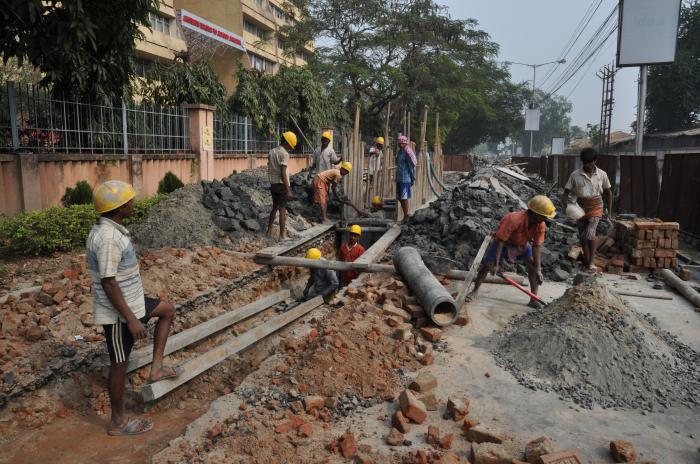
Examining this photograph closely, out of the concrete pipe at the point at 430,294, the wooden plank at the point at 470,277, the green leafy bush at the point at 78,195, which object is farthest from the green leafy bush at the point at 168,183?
the wooden plank at the point at 470,277

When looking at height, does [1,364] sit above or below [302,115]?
below

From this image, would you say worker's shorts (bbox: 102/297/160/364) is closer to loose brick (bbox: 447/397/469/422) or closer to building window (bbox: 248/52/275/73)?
loose brick (bbox: 447/397/469/422)

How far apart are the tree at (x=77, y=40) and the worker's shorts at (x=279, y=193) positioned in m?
3.54

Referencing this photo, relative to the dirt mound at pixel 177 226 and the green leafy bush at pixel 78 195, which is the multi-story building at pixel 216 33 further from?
the dirt mound at pixel 177 226

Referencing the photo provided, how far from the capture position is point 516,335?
4.50m

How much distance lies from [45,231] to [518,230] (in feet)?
20.3

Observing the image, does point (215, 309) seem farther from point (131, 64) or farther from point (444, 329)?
point (131, 64)

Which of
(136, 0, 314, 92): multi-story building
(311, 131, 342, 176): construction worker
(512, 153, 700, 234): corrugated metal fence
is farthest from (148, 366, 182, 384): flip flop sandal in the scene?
(136, 0, 314, 92): multi-story building

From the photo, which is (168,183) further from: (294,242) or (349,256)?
(349,256)

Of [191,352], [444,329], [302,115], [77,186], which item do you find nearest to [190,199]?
[77,186]

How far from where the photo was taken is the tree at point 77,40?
23.7 feet

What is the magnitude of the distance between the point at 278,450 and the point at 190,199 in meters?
6.67

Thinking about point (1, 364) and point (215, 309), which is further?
point (215, 309)

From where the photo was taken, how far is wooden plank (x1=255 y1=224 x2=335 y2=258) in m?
7.29
